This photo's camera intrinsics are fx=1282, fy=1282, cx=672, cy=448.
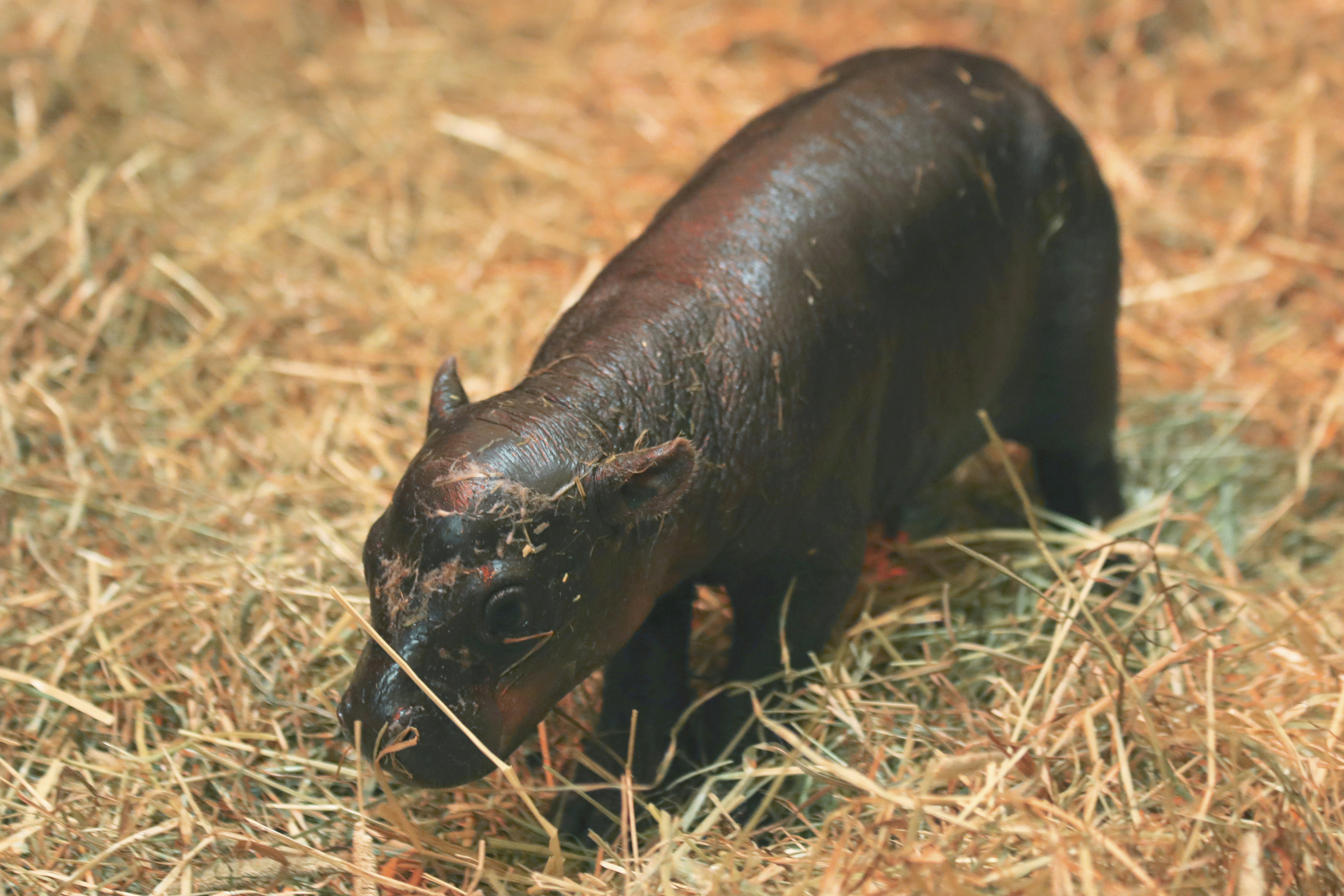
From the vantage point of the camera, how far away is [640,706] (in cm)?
317

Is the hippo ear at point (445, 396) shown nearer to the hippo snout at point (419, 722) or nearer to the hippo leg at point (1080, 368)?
the hippo snout at point (419, 722)

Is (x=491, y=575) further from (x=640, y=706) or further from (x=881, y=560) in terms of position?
(x=881, y=560)

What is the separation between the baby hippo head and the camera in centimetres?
250

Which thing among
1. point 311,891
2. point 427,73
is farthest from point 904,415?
point 427,73

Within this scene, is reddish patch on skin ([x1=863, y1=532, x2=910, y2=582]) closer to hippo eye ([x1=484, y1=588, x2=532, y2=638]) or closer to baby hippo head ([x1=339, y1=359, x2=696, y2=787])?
baby hippo head ([x1=339, y1=359, x2=696, y2=787])

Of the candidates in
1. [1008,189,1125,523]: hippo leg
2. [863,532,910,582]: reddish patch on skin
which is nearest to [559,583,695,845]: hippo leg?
[863,532,910,582]: reddish patch on skin

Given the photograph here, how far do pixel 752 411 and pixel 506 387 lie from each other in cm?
156

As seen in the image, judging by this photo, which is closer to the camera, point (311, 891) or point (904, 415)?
point (311, 891)

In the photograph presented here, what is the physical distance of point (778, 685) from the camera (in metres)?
3.31

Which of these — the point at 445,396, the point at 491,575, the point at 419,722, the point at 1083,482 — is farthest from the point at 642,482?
the point at 1083,482

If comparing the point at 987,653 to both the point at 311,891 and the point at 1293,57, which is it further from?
the point at 1293,57

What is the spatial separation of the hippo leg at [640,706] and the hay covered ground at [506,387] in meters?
0.11

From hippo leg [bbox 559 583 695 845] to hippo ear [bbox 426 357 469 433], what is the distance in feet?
2.40

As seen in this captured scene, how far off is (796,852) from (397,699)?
940 millimetres
